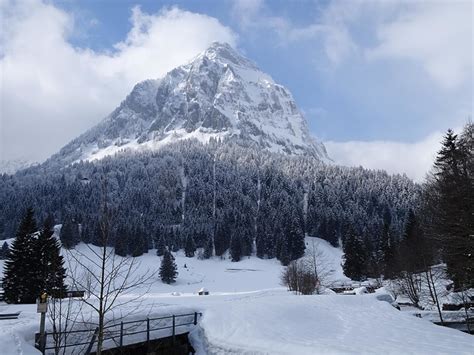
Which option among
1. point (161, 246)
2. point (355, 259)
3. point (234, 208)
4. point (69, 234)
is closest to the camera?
point (355, 259)

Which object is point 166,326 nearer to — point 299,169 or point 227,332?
point 227,332

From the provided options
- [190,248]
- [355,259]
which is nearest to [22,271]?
[355,259]

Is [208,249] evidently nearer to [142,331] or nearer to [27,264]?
[27,264]

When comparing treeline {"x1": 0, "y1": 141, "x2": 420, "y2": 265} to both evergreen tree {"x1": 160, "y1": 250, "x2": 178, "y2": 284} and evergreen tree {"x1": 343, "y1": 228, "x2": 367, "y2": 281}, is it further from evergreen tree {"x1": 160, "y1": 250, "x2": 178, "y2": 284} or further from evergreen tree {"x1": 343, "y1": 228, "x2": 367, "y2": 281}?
evergreen tree {"x1": 343, "y1": 228, "x2": 367, "y2": 281}

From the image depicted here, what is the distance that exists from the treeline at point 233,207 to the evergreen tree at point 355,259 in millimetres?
43057

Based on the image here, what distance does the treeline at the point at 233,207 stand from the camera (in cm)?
12612

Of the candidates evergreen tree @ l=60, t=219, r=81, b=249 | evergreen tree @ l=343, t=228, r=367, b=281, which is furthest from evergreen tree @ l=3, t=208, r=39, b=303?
evergreen tree @ l=60, t=219, r=81, b=249

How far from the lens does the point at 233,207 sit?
158 meters

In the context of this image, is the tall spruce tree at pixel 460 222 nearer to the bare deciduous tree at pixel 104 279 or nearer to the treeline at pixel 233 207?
the bare deciduous tree at pixel 104 279

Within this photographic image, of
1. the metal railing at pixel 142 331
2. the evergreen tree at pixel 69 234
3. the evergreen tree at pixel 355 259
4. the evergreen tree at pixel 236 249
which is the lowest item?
the metal railing at pixel 142 331

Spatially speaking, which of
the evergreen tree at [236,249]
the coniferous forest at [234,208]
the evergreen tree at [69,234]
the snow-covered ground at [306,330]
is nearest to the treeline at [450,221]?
the snow-covered ground at [306,330]

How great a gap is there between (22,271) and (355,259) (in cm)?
5280

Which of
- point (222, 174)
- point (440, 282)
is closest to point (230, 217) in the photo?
point (222, 174)

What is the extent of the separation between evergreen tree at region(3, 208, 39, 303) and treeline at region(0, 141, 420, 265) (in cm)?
7019
